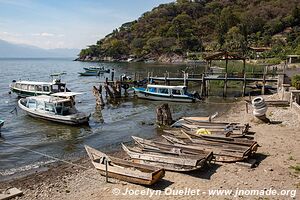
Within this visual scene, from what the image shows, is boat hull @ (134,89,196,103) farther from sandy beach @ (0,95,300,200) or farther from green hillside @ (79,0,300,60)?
green hillside @ (79,0,300,60)

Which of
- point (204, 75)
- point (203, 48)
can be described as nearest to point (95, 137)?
point (204, 75)

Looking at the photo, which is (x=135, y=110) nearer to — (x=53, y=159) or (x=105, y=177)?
(x=53, y=159)

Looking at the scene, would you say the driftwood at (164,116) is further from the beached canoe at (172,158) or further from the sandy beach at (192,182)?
the beached canoe at (172,158)

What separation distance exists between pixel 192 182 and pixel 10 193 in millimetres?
8051

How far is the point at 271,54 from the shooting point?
280 feet

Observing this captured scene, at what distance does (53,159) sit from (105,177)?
6001 millimetres

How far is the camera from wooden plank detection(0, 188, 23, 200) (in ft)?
45.3

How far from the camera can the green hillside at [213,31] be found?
123m

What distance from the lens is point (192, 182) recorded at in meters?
14.4

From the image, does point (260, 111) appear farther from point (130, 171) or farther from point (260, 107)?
point (130, 171)

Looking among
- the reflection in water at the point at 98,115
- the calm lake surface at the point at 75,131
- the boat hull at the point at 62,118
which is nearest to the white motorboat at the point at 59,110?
the boat hull at the point at 62,118

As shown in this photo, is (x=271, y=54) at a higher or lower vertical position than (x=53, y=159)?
higher

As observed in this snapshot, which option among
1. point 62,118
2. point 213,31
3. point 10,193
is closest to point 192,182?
point 10,193

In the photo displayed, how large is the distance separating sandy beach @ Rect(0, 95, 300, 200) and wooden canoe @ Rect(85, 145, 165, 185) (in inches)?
10.8
